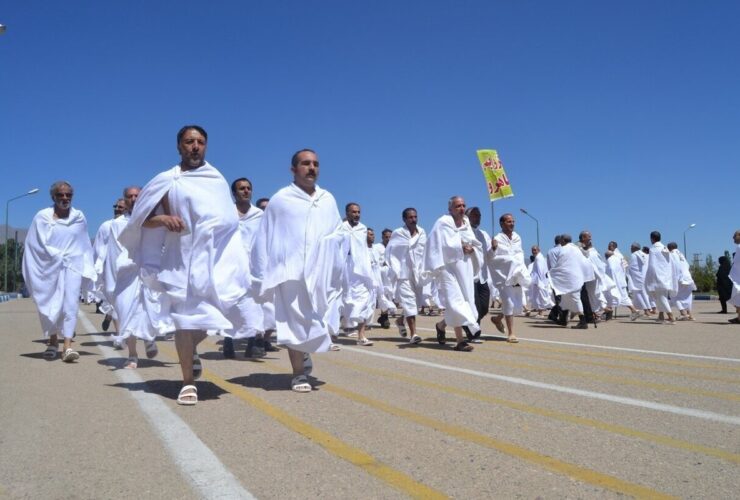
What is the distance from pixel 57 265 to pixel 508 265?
725cm

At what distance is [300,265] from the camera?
6.11m

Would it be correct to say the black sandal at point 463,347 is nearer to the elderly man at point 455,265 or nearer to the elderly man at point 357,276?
the elderly man at point 455,265

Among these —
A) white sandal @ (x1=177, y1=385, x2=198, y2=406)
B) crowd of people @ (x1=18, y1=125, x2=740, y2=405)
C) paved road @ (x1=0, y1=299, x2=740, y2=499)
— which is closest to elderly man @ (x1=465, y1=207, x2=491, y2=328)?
crowd of people @ (x1=18, y1=125, x2=740, y2=405)

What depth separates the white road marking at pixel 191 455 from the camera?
3088 millimetres

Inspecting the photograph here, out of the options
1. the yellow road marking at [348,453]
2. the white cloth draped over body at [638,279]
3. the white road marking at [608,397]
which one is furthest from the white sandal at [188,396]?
the white cloth draped over body at [638,279]

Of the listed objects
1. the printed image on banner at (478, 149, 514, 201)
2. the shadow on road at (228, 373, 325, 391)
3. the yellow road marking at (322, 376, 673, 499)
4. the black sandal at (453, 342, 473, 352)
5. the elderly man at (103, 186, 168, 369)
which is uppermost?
the printed image on banner at (478, 149, 514, 201)

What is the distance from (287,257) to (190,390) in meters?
1.54

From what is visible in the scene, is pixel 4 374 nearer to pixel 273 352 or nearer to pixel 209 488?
pixel 273 352

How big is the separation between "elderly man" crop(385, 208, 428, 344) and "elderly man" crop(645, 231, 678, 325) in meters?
7.51

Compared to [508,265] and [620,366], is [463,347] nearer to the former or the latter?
[620,366]

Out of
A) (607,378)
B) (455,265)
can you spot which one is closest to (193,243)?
(607,378)

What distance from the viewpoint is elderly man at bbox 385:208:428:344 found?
11.8 m

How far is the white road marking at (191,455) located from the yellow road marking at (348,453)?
0.65 metres

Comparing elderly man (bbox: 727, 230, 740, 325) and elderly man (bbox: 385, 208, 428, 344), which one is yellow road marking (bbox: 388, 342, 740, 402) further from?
elderly man (bbox: 727, 230, 740, 325)
